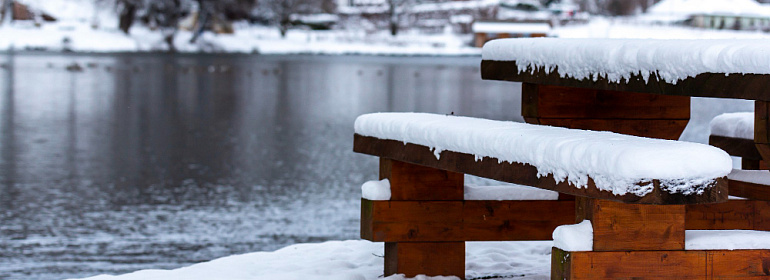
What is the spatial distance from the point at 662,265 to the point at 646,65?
877 mm

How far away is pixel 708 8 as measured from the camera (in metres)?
86.6

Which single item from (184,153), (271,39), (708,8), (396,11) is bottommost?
(271,39)

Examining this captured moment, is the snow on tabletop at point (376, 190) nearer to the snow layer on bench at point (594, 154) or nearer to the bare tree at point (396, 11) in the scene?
the snow layer on bench at point (594, 154)

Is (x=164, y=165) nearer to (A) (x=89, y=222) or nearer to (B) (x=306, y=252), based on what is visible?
(A) (x=89, y=222)

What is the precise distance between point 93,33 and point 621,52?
63.3 m

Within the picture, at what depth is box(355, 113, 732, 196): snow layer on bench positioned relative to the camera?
3.48 meters

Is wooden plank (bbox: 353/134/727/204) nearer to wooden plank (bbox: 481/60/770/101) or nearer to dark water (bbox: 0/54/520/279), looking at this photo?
wooden plank (bbox: 481/60/770/101)

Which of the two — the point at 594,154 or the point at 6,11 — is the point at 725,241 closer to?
the point at 594,154

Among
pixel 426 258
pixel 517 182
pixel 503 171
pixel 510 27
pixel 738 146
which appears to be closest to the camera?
pixel 517 182

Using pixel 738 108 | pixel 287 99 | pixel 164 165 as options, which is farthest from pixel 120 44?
pixel 164 165

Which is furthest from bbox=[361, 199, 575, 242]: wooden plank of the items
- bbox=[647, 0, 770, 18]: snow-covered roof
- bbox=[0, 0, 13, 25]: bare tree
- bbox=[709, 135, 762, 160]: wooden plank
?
bbox=[647, 0, 770, 18]: snow-covered roof

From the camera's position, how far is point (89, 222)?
8.74m

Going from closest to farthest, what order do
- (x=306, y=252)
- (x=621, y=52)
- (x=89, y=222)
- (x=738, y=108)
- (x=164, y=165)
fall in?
(x=621, y=52) < (x=306, y=252) < (x=89, y=222) < (x=164, y=165) < (x=738, y=108)

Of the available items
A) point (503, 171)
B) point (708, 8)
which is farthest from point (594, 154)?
point (708, 8)
